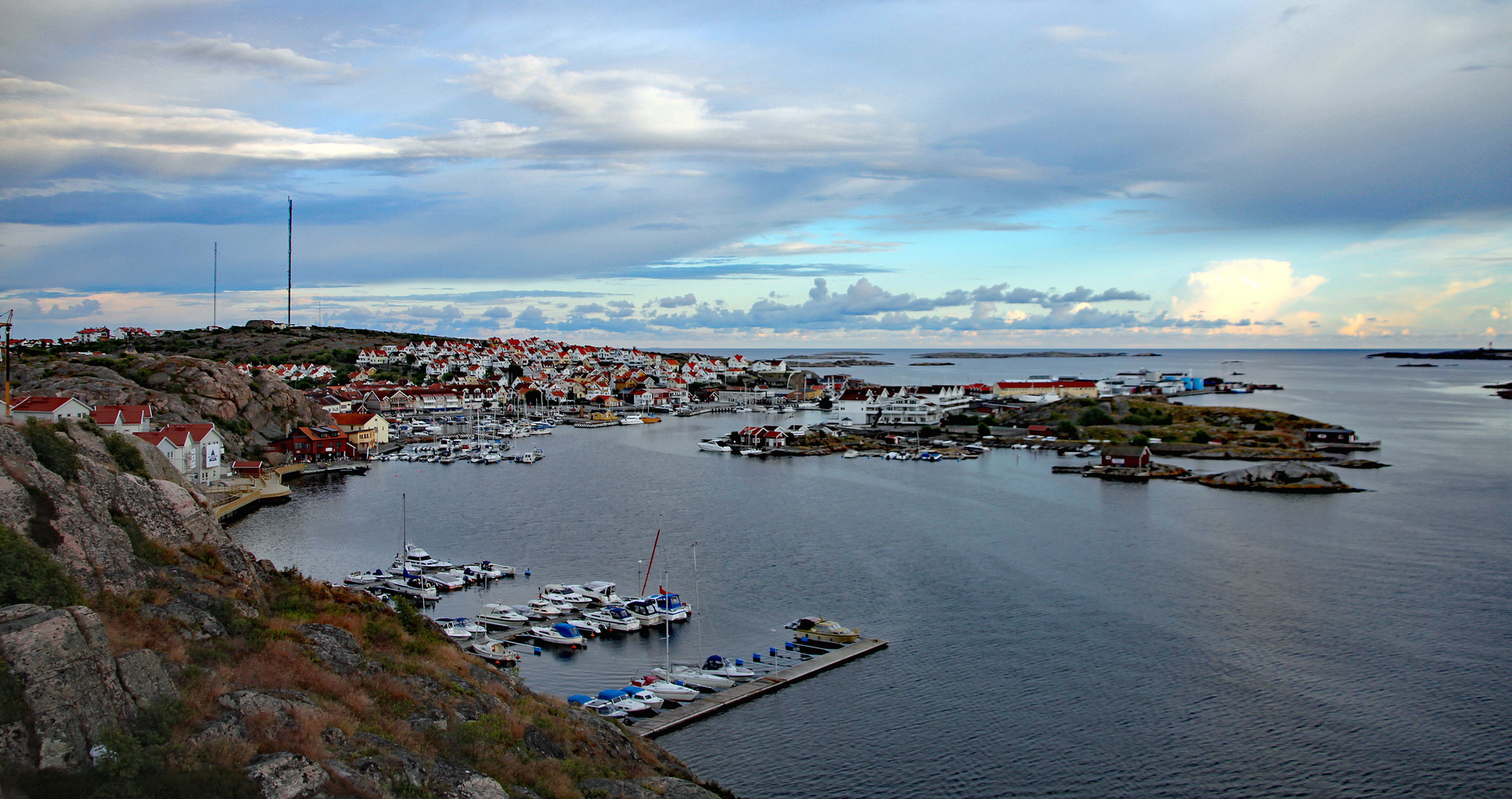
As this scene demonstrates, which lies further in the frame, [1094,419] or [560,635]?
[1094,419]

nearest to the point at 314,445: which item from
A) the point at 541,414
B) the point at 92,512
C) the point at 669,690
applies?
the point at 541,414

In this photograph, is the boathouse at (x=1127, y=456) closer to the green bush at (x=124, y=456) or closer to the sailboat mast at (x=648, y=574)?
the sailboat mast at (x=648, y=574)

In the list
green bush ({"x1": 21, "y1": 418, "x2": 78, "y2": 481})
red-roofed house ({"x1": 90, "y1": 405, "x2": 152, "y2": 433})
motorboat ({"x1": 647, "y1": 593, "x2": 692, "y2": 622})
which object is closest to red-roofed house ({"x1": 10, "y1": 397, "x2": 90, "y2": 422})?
red-roofed house ({"x1": 90, "y1": 405, "x2": 152, "y2": 433})

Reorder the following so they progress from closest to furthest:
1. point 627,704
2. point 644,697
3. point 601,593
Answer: point 627,704, point 644,697, point 601,593

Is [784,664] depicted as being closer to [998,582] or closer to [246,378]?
[998,582]

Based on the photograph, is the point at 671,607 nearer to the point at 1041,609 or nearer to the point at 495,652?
the point at 495,652

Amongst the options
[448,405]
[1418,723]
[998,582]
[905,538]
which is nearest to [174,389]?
[448,405]

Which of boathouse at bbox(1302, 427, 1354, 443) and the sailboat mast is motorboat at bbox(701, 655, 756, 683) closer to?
the sailboat mast
